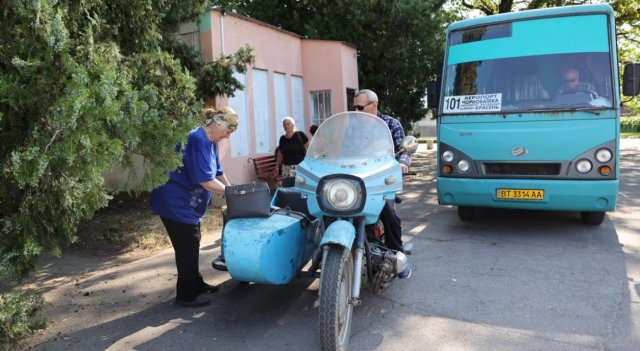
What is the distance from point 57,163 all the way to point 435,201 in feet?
24.8

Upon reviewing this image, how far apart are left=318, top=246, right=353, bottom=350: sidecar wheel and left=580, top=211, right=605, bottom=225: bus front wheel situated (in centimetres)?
463

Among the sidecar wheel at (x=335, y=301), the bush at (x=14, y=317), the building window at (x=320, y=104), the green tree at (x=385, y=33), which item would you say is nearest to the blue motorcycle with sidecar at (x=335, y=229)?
the sidecar wheel at (x=335, y=301)

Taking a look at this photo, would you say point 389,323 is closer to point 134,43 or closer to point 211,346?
point 211,346

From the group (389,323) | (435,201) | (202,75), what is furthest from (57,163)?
(435,201)

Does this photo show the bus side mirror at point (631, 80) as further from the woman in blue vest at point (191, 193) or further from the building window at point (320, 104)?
the building window at point (320, 104)

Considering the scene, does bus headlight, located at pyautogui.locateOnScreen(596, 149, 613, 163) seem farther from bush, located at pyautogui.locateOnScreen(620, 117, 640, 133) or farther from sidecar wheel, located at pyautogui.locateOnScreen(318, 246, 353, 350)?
bush, located at pyautogui.locateOnScreen(620, 117, 640, 133)

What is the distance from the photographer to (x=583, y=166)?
579 cm

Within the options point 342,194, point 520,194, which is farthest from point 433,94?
point 342,194

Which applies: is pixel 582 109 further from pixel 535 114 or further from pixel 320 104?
pixel 320 104

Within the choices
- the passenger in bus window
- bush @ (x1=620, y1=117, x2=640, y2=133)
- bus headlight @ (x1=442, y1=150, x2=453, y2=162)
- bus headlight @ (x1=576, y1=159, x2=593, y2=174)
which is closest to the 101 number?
bus headlight @ (x1=442, y1=150, x2=453, y2=162)

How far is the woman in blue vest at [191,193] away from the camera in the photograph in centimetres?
391

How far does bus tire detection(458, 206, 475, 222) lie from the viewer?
23.3ft

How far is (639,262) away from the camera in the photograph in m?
5.12

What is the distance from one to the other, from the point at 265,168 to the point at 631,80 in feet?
22.5
